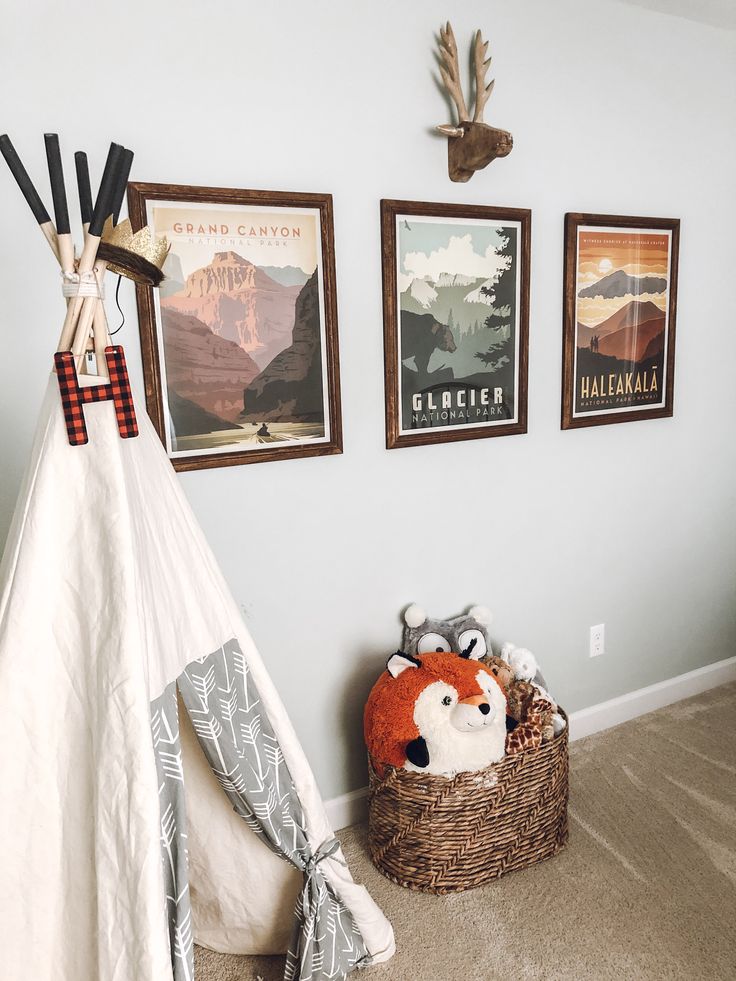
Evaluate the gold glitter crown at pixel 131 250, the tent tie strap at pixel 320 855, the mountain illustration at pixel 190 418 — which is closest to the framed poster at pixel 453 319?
the mountain illustration at pixel 190 418

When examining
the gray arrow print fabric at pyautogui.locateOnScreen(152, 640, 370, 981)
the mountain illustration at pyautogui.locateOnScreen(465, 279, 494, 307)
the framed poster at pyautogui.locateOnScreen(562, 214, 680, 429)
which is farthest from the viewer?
the framed poster at pyautogui.locateOnScreen(562, 214, 680, 429)

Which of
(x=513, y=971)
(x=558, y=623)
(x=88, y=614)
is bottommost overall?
(x=513, y=971)

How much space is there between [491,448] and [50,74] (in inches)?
61.7

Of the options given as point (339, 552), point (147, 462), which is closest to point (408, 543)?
point (339, 552)

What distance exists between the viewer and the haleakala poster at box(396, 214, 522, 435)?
7.07 ft

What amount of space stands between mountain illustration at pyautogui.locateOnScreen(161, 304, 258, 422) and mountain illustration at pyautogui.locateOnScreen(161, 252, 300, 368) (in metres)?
0.02

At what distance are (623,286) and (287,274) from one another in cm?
126

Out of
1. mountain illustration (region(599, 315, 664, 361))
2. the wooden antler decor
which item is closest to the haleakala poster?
the wooden antler decor

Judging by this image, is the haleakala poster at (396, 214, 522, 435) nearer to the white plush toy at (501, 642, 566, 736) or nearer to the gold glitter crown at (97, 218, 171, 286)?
the white plush toy at (501, 642, 566, 736)

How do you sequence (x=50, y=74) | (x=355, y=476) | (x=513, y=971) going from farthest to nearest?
(x=355, y=476) < (x=513, y=971) < (x=50, y=74)

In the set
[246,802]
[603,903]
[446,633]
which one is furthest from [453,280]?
[603,903]

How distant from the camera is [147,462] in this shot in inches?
56.7

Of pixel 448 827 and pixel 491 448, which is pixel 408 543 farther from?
pixel 448 827

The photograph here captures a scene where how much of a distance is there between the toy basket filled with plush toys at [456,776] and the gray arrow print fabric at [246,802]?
320 millimetres
